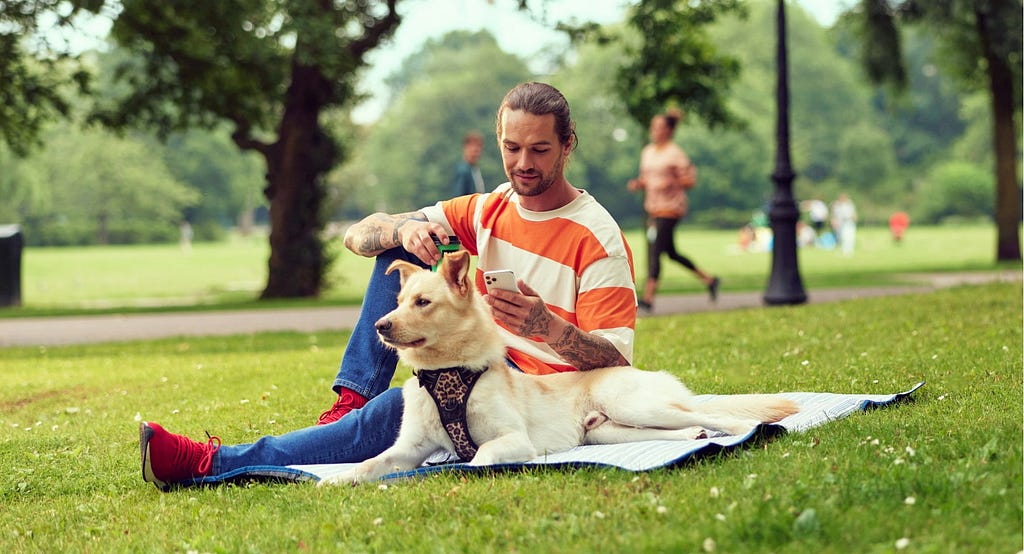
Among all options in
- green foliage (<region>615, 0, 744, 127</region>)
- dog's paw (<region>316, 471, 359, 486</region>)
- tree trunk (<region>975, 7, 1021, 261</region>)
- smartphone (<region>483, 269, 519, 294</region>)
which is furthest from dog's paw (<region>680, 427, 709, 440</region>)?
tree trunk (<region>975, 7, 1021, 261</region>)

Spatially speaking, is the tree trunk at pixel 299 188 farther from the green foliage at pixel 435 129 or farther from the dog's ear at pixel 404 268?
the green foliage at pixel 435 129

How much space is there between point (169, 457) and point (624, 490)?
7.12ft

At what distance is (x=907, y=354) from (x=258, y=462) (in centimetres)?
541

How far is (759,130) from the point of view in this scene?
8588 centimetres

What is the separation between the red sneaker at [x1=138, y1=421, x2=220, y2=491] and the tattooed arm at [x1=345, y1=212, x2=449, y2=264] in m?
1.24

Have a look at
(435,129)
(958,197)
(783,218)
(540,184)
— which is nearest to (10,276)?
(783,218)

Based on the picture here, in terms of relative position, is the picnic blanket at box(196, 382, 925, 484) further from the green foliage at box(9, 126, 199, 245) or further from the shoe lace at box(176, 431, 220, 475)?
the green foliage at box(9, 126, 199, 245)

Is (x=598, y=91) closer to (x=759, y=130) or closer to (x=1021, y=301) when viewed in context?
(x=759, y=130)

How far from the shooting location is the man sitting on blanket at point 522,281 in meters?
5.09

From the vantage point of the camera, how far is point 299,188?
68.0 ft

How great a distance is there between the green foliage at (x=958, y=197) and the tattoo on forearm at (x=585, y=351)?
260 ft

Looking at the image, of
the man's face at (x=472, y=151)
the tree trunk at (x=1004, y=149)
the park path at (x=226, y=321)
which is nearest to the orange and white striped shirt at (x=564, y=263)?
the park path at (x=226, y=321)

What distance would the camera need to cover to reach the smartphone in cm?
462

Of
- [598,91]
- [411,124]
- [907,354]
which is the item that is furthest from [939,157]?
[907,354]
